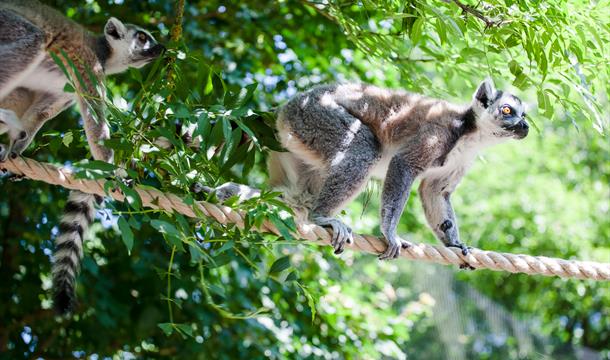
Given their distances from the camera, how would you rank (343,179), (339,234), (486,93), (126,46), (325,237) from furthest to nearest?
1. (126,46)
2. (486,93)
3. (343,179)
4. (339,234)
5. (325,237)

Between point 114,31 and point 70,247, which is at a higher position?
point 114,31

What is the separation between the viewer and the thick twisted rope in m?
3.13

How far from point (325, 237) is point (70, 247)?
134 cm

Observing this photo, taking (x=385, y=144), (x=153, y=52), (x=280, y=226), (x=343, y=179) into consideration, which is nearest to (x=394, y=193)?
(x=343, y=179)

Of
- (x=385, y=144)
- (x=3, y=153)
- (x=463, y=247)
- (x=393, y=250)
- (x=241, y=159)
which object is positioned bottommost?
(x=463, y=247)

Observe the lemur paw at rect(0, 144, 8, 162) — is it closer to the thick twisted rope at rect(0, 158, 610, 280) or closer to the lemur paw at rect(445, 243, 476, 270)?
the thick twisted rope at rect(0, 158, 610, 280)

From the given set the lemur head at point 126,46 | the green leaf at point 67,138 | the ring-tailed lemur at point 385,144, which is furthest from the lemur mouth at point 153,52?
the green leaf at point 67,138

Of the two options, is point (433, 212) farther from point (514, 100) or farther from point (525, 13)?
point (525, 13)

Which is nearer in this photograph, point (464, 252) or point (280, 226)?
point (280, 226)

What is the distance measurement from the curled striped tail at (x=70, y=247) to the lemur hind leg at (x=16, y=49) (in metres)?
0.70

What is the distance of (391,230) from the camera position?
4012 millimetres

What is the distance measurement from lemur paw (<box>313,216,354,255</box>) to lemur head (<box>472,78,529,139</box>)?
1.29m

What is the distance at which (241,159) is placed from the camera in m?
3.48

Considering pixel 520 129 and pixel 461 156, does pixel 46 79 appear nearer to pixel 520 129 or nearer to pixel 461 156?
pixel 461 156
